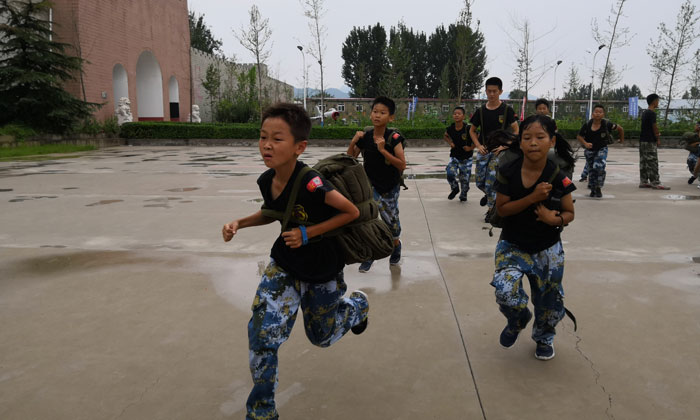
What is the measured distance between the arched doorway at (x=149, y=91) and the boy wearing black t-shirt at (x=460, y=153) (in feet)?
89.5

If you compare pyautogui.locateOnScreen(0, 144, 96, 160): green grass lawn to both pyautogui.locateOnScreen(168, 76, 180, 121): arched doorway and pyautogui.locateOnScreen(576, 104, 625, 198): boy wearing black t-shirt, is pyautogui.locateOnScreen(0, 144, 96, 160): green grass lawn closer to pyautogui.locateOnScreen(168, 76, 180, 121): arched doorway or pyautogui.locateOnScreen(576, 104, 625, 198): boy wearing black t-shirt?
pyautogui.locateOnScreen(168, 76, 180, 121): arched doorway

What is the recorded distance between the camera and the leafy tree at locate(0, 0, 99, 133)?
1941 centimetres

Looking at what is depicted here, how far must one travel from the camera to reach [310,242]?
2.46m

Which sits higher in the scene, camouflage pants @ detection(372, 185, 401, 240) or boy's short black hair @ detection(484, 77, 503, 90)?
boy's short black hair @ detection(484, 77, 503, 90)

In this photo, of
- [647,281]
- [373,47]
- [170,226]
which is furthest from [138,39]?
[373,47]

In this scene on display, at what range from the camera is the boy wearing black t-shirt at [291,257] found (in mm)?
2264

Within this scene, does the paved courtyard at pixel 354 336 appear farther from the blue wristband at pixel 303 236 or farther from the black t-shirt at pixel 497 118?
the black t-shirt at pixel 497 118

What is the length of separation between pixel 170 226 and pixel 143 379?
3974 millimetres

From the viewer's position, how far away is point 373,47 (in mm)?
62375

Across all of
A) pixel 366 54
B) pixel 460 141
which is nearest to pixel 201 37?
pixel 366 54

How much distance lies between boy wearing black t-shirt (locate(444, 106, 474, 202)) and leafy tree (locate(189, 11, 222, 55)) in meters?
56.5

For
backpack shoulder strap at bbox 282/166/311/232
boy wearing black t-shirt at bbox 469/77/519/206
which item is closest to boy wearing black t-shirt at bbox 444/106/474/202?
boy wearing black t-shirt at bbox 469/77/519/206

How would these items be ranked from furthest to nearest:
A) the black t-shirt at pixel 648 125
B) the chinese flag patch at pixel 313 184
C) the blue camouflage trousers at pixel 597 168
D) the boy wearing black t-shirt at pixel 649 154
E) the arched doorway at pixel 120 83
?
the arched doorway at pixel 120 83
the boy wearing black t-shirt at pixel 649 154
the black t-shirt at pixel 648 125
the blue camouflage trousers at pixel 597 168
the chinese flag patch at pixel 313 184

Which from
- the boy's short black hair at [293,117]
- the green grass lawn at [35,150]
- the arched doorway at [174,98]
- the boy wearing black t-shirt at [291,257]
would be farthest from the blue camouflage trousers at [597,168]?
the arched doorway at [174,98]
